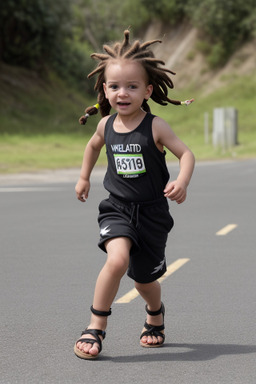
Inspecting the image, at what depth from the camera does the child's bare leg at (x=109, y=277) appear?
A: 538 cm

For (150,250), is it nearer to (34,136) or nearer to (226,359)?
(226,359)

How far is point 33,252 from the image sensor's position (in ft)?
33.8

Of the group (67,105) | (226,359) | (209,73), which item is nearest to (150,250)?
(226,359)

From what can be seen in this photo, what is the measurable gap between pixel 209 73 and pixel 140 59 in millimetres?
77457

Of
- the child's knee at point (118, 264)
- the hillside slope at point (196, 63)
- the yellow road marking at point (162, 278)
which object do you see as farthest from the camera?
the hillside slope at point (196, 63)

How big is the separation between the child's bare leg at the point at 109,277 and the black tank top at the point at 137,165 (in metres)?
0.30

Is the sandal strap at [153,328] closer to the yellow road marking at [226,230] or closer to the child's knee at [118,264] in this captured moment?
the child's knee at [118,264]

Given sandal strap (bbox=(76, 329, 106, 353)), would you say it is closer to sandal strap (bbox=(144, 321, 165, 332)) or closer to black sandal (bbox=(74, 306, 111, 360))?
black sandal (bbox=(74, 306, 111, 360))

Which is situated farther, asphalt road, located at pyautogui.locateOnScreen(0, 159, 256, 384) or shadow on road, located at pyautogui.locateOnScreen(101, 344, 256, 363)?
shadow on road, located at pyautogui.locateOnScreen(101, 344, 256, 363)

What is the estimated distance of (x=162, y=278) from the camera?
857cm

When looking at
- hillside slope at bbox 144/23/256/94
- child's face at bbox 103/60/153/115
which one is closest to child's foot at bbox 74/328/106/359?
child's face at bbox 103/60/153/115

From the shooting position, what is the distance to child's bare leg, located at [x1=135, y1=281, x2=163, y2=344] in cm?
579

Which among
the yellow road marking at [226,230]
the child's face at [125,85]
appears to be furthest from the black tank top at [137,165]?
the yellow road marking at [226,230]

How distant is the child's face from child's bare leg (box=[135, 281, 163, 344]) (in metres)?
1.09
